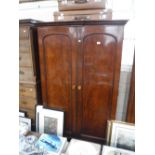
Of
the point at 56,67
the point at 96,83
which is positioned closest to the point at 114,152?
the point at 96,83

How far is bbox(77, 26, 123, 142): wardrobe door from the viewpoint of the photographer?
59.1 inches

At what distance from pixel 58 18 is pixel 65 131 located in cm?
140

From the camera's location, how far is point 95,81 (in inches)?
64.3

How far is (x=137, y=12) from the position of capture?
0.47 meters

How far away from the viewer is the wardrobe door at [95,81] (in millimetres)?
1502

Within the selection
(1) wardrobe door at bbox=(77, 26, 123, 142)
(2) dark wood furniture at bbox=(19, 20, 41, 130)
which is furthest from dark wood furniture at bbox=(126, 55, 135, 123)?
(2) dark wood furniture at bbox=(19, 20, 41, 130)

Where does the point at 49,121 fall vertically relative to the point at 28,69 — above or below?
below

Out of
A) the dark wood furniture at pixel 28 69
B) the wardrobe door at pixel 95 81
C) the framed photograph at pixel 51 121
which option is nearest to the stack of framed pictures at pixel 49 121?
the framed photograph at pixel 51 121

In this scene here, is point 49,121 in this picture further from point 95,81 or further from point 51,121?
point 95,81

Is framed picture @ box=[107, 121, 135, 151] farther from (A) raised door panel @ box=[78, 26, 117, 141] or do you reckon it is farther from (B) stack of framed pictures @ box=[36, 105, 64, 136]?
(B) stack of framed pictures @ box=[36, 105, 64, 136]

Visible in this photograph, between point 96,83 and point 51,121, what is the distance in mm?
803

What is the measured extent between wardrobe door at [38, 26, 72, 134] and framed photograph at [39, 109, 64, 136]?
0.06 m

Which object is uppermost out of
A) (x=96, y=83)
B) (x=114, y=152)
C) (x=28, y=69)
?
(x=28, y=69)
